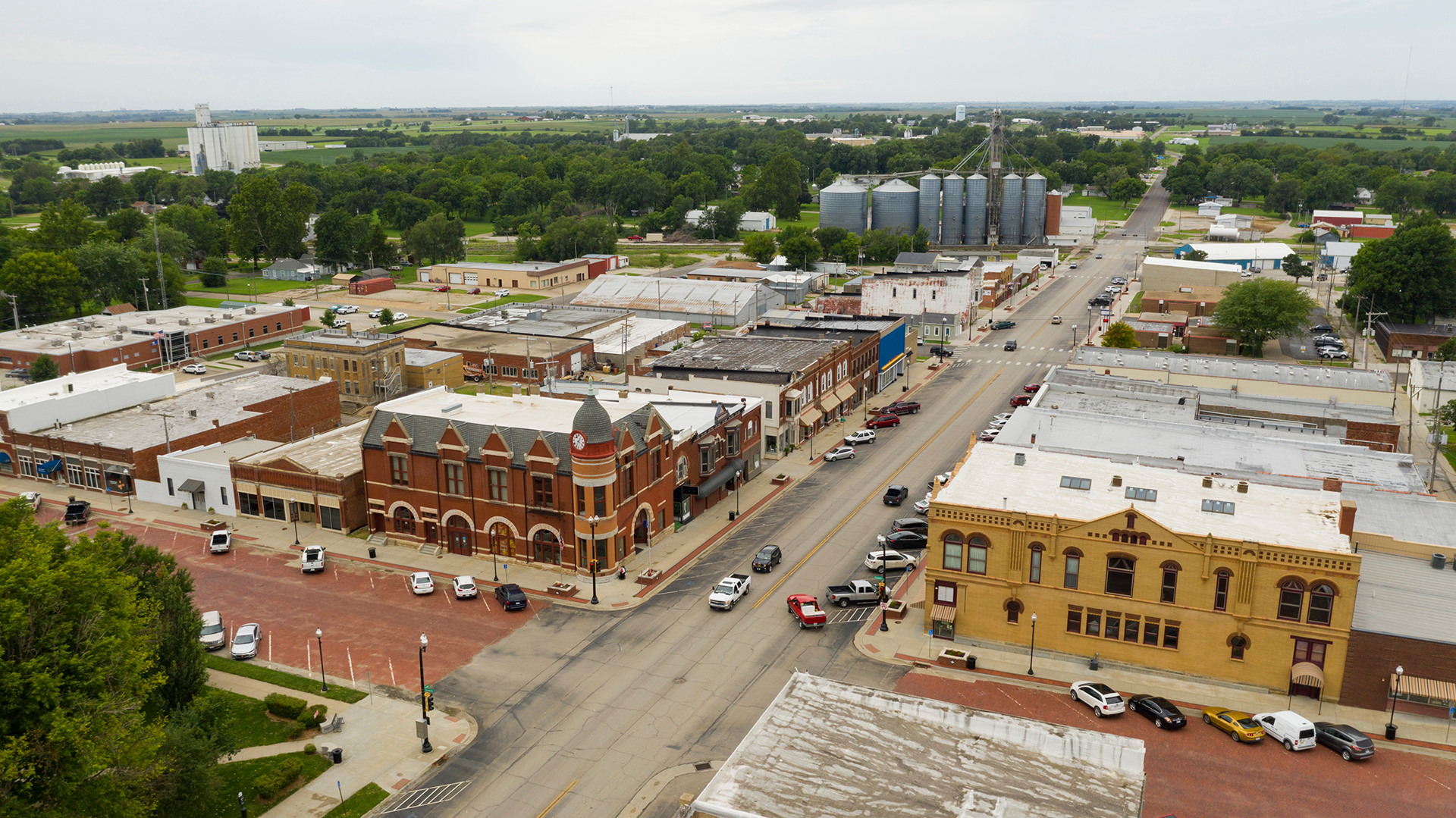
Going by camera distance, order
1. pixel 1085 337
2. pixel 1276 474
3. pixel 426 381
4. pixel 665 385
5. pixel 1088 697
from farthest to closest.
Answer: pixel 1085 337, pixel 426 381, pixel 665 385, pixel 1276 474, pixel 1088 697

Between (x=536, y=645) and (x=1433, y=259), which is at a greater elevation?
(x=1433, y=259)

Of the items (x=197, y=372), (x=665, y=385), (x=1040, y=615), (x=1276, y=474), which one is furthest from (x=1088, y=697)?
(x=197, y=372)

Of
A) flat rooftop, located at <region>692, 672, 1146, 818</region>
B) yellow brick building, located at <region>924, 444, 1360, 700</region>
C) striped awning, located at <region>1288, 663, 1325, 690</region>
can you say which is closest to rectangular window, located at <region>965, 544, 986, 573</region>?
yellow brick building, located at <region>924, 444, 1360, 700</region>

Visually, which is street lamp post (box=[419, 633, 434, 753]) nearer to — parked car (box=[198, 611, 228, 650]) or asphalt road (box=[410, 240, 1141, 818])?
asphalt road (box=[410, 240, 1141, 818])

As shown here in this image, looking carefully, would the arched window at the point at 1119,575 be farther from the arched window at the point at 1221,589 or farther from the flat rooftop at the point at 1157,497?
the arched window at the point at 1221,589

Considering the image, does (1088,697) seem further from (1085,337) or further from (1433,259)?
(1433,259)

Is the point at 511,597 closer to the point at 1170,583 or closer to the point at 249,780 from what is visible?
the point at 249,780
